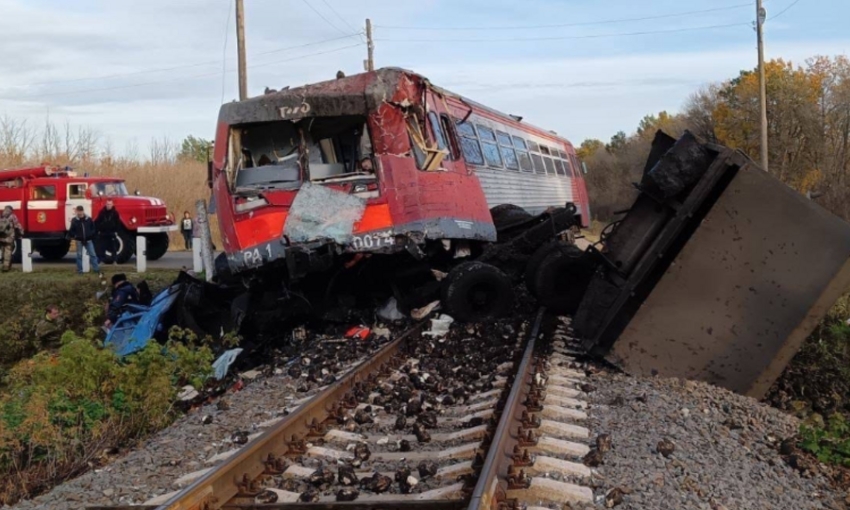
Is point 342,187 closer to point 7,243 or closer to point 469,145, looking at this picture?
point 469,145

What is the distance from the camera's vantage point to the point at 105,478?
5.57m

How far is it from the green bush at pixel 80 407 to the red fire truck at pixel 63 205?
15.5 m

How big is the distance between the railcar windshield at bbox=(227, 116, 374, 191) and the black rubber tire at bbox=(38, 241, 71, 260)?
55.6ft

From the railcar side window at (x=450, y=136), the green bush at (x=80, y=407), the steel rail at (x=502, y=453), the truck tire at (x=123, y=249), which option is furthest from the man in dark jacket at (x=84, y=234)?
the steel rail at (x=502, y=453)

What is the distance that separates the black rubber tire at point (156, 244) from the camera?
24688mm

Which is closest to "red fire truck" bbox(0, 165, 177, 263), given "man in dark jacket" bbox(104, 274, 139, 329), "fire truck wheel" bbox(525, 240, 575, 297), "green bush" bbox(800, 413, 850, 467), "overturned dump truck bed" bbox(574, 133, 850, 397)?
"man in dark jacket" bbox(104, 274, 139, 329)

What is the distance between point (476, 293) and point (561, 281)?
1.02 m

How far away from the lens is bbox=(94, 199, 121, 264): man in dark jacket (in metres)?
21.5

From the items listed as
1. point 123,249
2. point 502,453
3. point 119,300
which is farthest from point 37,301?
point 502,453

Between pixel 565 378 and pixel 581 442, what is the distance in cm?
195

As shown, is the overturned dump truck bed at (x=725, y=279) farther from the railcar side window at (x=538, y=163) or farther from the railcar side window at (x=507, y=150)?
the railcar side window at (x=538, y=163)

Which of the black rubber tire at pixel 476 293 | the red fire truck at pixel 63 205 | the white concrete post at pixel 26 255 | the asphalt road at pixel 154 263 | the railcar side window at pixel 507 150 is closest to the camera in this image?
the black rubber tire at pixel 476 293

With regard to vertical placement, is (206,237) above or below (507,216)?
below

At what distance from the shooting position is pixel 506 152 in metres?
16.1
